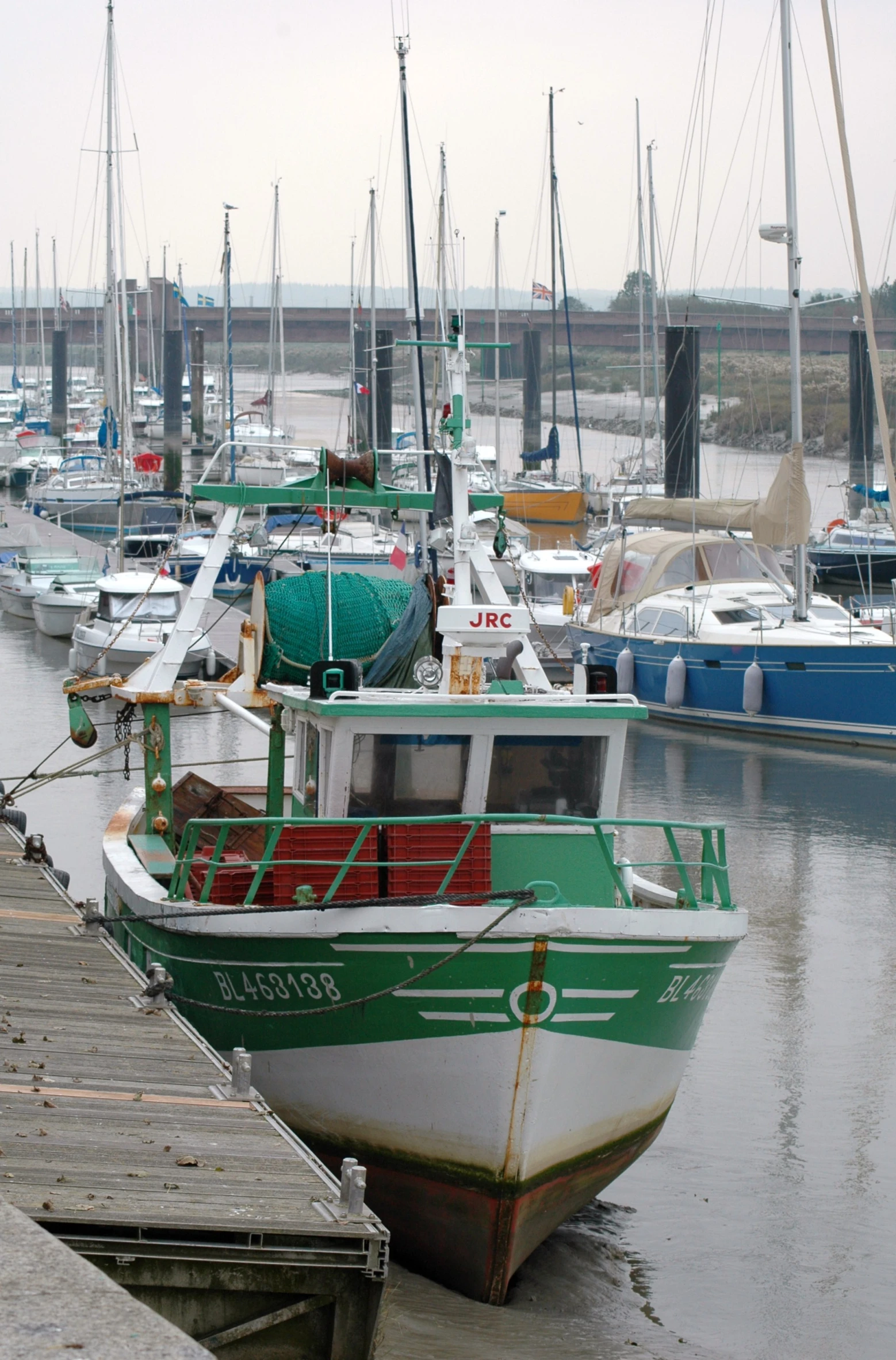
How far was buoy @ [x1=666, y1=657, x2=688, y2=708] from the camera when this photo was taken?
2722 centimetres

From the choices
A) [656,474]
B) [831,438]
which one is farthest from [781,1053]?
[831,438]

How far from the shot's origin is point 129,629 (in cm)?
2992

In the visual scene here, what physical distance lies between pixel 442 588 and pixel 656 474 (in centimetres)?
4109

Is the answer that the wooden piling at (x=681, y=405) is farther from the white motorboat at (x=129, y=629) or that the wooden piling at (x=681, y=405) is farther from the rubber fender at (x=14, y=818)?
the rubber fender at (x=14, y=818)

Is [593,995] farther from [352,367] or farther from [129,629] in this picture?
[352,367]

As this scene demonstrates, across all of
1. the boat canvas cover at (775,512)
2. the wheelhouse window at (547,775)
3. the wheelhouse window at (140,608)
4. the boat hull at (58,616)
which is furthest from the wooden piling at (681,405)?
Answer: the wheelhouse window at (547,775)

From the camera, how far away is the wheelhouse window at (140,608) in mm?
30969

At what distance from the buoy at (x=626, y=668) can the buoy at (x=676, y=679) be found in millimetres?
890

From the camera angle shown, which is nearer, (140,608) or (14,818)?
(14,818)

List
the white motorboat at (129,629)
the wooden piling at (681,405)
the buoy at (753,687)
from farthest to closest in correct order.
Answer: the wooden piling at (681,405) < the white motorboat at (129,629) < the buoy at (753,687)

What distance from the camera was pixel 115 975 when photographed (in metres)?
9.92

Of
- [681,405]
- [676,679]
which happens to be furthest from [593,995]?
[681,405]

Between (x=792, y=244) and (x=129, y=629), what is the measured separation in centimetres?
1440

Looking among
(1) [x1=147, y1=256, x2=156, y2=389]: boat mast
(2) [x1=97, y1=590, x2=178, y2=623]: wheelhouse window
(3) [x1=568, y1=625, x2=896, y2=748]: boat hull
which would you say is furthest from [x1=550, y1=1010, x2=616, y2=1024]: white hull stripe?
(1) [x1=147, y1=256, x2=156, y2=389]: boat mast
